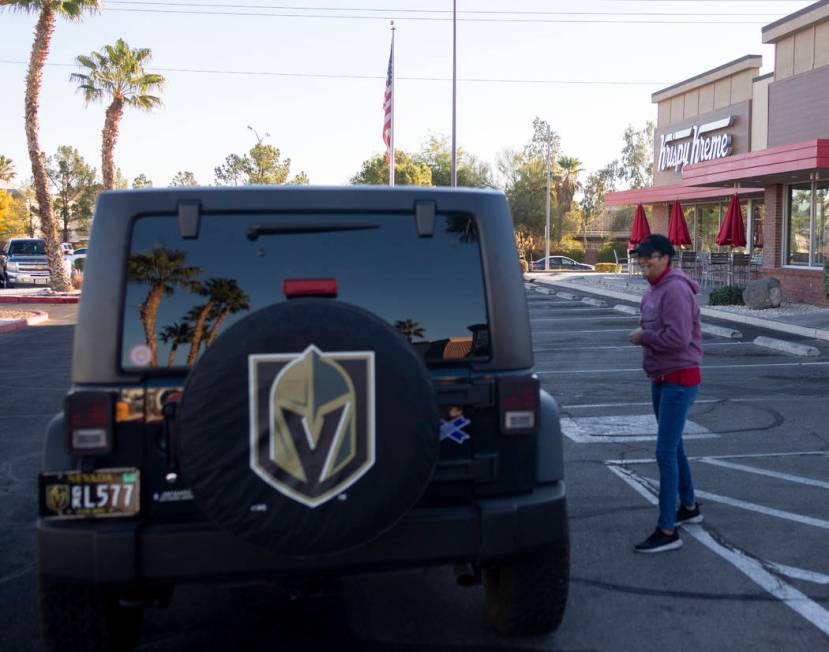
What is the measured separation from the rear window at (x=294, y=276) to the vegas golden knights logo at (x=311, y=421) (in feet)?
1.42

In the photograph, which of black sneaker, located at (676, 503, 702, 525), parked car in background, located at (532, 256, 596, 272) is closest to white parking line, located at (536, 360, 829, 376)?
black sneaker, located at (676, 503, 702, 525)

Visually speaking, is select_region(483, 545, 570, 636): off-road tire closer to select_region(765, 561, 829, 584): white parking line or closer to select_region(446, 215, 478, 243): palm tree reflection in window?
select_region(446, 215, 478, 243): palm tree reflection in window

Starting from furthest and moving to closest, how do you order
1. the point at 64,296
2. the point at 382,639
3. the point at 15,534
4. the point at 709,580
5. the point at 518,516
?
the point at 64,296 → the point at 15,534 → the point at 709,580 → the point at 382,639 → the point at 518,516

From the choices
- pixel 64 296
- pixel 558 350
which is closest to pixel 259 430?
pixel 558 350

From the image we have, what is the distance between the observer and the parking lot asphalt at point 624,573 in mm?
4422

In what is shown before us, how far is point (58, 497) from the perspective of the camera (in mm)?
3531

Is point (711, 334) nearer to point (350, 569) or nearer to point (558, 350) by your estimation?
point (558, 350)

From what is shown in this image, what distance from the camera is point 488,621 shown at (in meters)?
4.53

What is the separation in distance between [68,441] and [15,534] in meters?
2.99

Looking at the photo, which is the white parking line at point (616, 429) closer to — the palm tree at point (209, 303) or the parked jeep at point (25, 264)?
the palm tree at point (209, 303)

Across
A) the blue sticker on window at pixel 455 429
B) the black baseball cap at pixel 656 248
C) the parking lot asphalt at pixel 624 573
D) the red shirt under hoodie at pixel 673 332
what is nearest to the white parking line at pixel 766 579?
the parking lot asphalt at pixel 624 573

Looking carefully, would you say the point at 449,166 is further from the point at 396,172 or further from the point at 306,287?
the point at 306,287

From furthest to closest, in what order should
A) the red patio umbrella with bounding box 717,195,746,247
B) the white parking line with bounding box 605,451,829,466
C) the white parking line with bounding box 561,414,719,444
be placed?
the red patio umbrella with bounding box 717,195,746,247, the white parking line with bounding box 561,414,719,444, the white parking line with bounding box 605,451,829,466

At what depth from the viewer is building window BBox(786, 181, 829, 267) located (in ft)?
77.2
